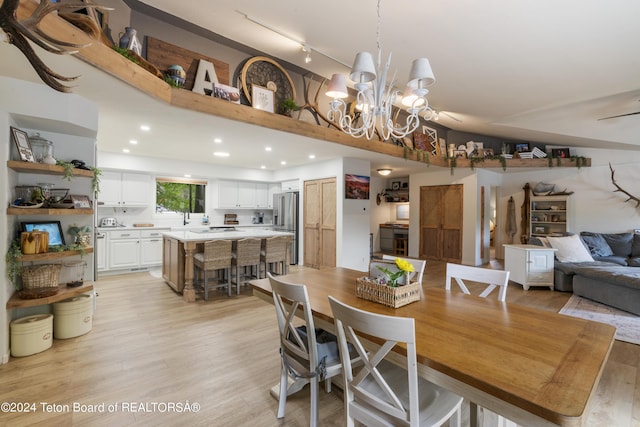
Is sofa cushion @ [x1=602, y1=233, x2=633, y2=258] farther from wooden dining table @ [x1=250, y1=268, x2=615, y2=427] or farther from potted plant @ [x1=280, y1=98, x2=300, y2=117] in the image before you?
potted plant @ [x1=280, y1=98, x2=300, y2=117]

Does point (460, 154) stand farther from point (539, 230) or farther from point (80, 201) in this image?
point (80, 201)

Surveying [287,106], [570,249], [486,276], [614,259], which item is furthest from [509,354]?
[614,259]

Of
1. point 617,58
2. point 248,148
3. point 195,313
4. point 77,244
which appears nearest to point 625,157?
point 617,58

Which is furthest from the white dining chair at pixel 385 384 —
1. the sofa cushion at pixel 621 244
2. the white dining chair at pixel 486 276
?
the sofa cushion at pixel 621 244

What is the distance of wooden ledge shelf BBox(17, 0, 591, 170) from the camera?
2.02 m

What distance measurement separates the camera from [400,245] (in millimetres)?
8734

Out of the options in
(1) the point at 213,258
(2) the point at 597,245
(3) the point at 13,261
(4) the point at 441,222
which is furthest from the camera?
(4) the point at 441,222

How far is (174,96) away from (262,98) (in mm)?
1172

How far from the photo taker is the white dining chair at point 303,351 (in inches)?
61.8

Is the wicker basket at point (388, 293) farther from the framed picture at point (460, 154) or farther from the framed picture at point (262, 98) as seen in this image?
the framed picture at point (460, 154)

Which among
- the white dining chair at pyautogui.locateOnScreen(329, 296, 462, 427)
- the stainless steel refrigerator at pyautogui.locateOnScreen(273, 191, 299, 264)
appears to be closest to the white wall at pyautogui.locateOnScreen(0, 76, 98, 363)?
the white dining chair at pyautogui.locateOnScreen(329, 296, 462, 427)

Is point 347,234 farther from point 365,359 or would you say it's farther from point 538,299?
point 365,359

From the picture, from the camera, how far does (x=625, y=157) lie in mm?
→ 6426

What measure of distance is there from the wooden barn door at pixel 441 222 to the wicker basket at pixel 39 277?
7.39m
